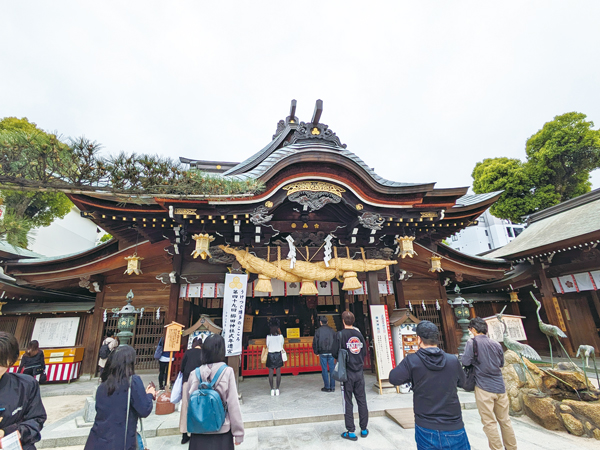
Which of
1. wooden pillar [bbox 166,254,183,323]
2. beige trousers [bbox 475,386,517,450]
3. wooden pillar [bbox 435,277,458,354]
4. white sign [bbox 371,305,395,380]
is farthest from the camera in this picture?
wooden pillar [bbox 435,277,458,354]

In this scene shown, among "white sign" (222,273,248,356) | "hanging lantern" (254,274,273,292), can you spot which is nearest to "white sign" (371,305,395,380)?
"hanging lantern" (254,274,273,292)

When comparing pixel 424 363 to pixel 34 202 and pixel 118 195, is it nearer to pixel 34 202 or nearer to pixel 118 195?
pixel 118 195

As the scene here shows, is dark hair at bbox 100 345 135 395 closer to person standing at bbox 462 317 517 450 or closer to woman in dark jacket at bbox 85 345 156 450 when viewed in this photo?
woman in dark jacket at bbox 85 345 156 450

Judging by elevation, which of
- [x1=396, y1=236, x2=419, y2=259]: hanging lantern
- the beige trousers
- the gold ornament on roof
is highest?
the gold ornament on roof

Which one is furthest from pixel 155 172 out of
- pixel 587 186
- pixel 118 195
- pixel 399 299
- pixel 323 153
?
pixel 587 186

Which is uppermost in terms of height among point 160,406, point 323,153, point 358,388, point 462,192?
point 323,153

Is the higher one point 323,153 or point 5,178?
point 323,153

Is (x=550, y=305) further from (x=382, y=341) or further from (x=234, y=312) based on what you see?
(x=234, y=312)

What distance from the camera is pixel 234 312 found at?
21.4 ft

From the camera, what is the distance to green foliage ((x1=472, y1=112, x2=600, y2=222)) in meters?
16.9

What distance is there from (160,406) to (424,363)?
17.2ft

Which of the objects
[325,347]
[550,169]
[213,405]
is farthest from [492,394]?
[550,169]

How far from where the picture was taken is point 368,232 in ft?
25.0

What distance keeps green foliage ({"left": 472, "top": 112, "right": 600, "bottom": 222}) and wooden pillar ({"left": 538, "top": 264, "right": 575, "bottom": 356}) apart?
23.0ft
